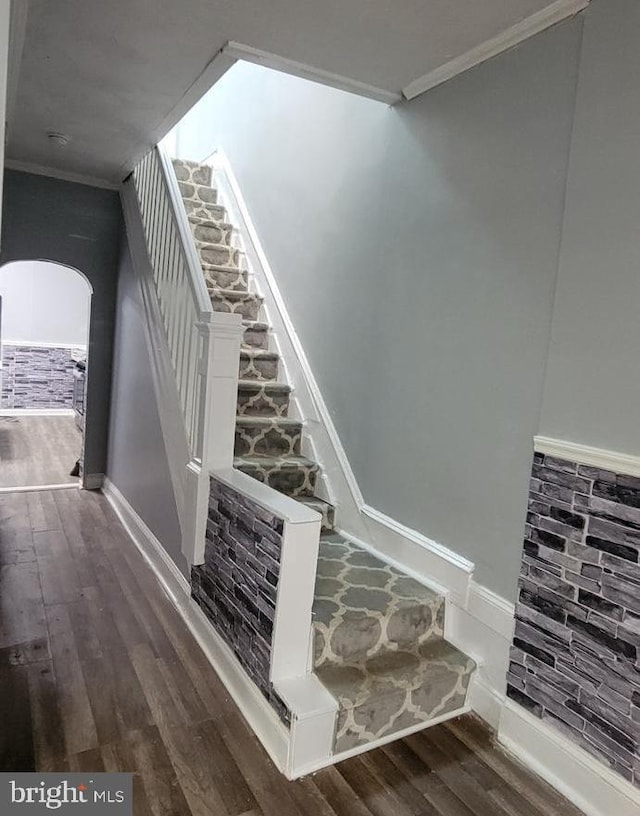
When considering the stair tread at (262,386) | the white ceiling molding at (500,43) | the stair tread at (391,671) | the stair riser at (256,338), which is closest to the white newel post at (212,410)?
the stair tread at (262,386)

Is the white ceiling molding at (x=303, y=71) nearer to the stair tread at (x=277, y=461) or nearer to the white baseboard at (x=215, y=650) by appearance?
the stair tread at (x=277, y=461)

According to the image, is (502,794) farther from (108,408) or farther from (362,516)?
(108,408)

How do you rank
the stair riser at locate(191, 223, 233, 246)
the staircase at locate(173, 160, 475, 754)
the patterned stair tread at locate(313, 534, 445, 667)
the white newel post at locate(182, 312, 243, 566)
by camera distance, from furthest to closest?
the stair riser at locate(191, 223, 233, 246)
the white newel post at locate(182, 312, 243, 566)
the patterned stair tread at locate(313, 534, 445, 667)
the staircase at locate(173, 160, 475, 754)

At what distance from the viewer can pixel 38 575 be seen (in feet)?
10.4

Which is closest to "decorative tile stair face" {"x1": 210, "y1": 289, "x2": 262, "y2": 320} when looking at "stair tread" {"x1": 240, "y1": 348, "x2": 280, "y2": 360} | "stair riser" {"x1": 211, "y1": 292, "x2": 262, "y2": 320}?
"stair riser" {"x1": 211, "y1": 292, "x2": 262, "y2": 320}

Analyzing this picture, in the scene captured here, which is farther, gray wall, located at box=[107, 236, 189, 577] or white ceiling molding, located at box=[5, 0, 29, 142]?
gray wall, located at box=[107, 236, 189, 577]

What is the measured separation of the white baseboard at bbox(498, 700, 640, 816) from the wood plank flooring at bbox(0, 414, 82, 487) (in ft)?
14.0

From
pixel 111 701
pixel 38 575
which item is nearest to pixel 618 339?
pixel 111 701

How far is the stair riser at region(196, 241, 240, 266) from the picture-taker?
414 cm

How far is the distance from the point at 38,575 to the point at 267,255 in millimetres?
2450

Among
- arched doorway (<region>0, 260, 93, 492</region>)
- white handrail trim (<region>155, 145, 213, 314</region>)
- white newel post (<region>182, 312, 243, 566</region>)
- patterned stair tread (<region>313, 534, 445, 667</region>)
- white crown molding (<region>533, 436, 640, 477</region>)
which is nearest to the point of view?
white crown molding (<region>533, 436, 640, 477</region>)

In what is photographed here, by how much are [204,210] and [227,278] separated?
770mm

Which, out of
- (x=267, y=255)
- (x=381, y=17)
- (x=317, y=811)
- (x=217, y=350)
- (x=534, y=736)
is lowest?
(x=317, y=811)

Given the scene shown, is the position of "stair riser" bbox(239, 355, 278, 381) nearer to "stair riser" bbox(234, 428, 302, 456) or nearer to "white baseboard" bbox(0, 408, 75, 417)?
"stair riser" bbox(234, 428, 302, 456)
